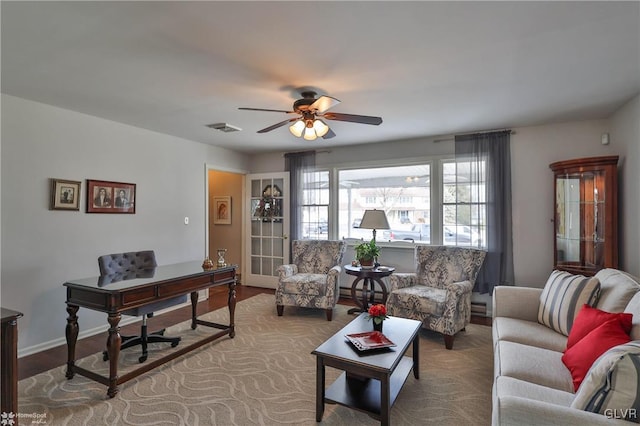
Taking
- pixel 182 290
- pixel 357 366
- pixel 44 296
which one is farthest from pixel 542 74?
pixel 44 296

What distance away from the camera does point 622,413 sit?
3.81 feet

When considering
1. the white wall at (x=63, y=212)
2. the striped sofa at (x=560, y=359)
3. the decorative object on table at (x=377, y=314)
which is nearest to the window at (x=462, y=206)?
the striped sofa at (x=560, y=359)

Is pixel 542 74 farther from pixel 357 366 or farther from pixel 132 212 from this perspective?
pixel 132 212

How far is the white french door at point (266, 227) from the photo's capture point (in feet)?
18.9

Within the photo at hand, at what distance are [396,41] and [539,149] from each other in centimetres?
303

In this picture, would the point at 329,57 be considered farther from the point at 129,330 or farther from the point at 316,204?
the point at 129,330

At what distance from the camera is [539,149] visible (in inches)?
160

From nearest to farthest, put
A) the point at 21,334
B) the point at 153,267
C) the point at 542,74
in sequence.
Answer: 1. the point at 542,74
2. the point at 21,334
3. the point at 153,267

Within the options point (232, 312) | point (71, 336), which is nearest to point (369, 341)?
point (232, 312)

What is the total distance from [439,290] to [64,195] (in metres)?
4.23

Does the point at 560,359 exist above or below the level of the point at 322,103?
below

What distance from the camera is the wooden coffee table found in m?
1.93

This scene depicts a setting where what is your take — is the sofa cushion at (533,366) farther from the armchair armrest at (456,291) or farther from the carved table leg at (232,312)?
the carved table leg at (232,312)

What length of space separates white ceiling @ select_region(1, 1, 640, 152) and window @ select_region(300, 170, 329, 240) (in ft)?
6.39
